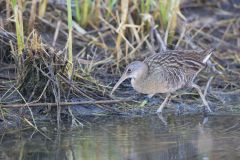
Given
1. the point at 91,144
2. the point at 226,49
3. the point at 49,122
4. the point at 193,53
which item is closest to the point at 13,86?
the point at 49,122

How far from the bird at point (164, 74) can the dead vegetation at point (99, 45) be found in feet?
0.84

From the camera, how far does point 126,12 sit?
360 inches

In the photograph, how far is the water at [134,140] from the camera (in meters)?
6.46

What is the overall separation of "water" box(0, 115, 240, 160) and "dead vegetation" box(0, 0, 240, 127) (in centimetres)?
45

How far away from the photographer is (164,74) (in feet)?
27.1

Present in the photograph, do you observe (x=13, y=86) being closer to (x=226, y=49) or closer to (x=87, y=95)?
(x=87, y=95)

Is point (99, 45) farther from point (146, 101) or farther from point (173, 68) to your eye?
point (173, 68)

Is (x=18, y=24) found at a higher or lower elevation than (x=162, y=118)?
higher

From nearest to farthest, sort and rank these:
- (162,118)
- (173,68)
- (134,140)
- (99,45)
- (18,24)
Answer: (134,140)
(18,24)
(162,118)
(173,68)
(99,45)

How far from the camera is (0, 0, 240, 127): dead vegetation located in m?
7.91

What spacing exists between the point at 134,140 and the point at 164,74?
148 centimetres

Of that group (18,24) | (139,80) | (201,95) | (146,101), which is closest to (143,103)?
(146,101)

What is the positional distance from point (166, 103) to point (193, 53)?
2.26 ft

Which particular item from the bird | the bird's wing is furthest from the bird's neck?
the bird's wing
